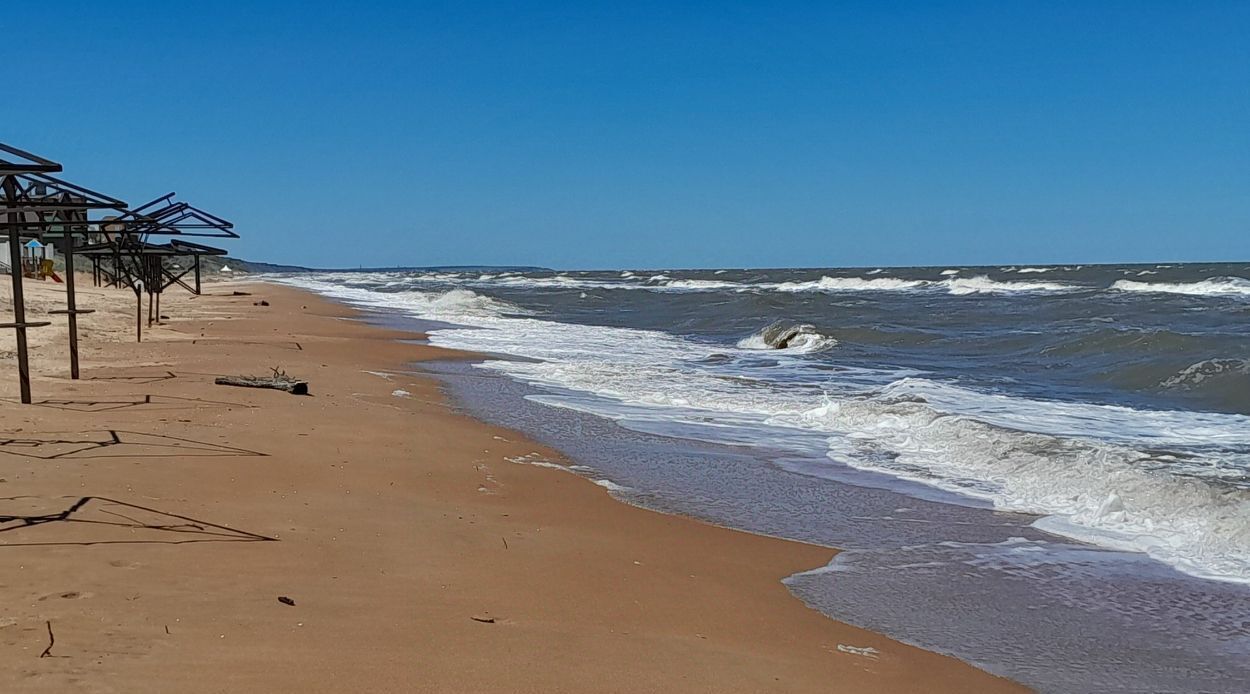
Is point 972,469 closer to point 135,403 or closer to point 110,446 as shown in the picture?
point 110,446

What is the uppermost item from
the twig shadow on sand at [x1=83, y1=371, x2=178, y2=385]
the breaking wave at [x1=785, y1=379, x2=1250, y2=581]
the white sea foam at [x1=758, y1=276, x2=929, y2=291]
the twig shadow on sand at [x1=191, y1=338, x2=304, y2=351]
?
the white sea foam at [x1=758, y1=276, x2=929, y2=291]

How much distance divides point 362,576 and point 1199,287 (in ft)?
187

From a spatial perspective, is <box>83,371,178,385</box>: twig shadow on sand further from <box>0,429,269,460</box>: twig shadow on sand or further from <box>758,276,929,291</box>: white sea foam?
<box>758,276,929,291</box>: white sea foam

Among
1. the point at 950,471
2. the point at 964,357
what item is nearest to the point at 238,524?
the point at 950,471

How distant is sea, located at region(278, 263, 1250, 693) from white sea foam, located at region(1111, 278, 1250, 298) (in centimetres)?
3237

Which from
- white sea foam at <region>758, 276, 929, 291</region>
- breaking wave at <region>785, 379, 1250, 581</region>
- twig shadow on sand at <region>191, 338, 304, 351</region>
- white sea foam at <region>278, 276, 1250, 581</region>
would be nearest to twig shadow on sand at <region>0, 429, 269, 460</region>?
white sea foam at <region>278, 276, 1250, 581</region>

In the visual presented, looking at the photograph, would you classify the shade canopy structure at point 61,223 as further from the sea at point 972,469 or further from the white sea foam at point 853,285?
the white sea foam at point 853,285

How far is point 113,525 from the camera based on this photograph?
5.17 m

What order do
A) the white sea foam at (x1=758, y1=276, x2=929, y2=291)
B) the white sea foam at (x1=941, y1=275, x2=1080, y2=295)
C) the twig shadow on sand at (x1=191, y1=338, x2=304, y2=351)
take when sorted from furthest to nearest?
1. the white sea foam at (x1=758, y1=276, x2=929, y2=291)
2. the white sea foam at (x1=941, y1=275, x2=1080, y2=295)
3. the twig shadow on sand at (x1=191, y1=338, x2=304, y2=351)

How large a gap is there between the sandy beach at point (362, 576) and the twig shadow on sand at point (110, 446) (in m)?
0.03

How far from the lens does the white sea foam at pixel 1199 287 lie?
161ft

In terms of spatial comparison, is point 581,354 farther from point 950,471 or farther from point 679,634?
point 679,634

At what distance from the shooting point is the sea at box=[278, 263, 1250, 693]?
17.1 feet

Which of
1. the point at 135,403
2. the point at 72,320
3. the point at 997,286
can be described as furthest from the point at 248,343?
the point at 997,286
